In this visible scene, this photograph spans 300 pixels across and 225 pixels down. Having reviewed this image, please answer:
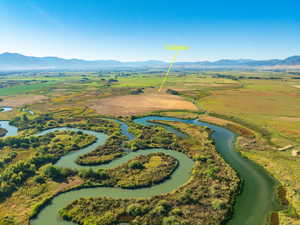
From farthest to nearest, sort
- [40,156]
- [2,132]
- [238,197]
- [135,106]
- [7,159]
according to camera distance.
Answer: [135,106], [2,132], [7,159], [40,156], [238,197]

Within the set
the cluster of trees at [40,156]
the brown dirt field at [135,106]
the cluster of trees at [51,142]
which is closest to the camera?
the cluster of trees at [40,156]

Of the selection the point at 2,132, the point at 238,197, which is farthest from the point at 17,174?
the point at 238,197

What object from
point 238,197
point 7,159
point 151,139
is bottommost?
point 238,197

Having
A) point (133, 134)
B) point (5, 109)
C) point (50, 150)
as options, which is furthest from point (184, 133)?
point (5, 109)

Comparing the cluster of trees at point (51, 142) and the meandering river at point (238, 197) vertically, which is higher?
the cluster of trees at point (51, 142)

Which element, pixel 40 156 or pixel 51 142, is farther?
pixel 51 142

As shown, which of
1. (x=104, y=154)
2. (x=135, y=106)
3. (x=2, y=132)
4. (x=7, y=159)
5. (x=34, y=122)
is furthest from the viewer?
(x=135, y=106)

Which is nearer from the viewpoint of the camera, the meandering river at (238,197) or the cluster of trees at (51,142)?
the meandering river at (238,197)

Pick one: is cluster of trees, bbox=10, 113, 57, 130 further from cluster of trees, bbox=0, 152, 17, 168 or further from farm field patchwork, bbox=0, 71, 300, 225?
cluster of trees, bbox=0, 152, 17, 168

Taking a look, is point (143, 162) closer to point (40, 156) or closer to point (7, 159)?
point (40, 156)

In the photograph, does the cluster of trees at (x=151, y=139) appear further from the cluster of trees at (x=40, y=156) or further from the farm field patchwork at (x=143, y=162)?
the cluster of trees at (x=40, y=156)

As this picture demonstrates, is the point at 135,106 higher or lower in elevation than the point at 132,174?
higher

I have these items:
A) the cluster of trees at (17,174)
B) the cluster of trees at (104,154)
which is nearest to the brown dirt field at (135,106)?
the cluster of trees at (104,154)

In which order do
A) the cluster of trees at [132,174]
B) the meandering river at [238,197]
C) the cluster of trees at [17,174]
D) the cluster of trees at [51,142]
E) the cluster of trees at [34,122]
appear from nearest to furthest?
the meandering river at [238,197] → the cluster of trees at [17,174] → the cluster of trees at [132,174] → the cluster of trees at [51,142] → the cluster of trees at [34,122]
